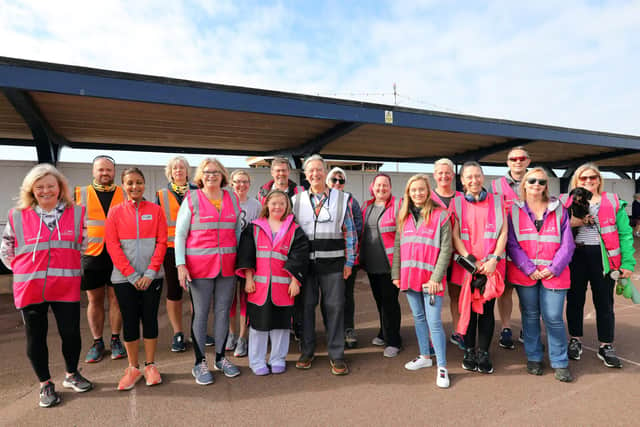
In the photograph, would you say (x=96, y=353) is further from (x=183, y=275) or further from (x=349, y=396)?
(x=349, y=396)

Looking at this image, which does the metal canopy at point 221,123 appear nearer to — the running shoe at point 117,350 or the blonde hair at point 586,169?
the running shoe at point 117,350

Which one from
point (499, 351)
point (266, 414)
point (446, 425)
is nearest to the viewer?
point (446, 425)

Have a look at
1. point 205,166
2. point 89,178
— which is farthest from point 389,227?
point 89,178

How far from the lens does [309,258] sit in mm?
3191

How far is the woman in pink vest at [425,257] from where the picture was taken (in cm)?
299

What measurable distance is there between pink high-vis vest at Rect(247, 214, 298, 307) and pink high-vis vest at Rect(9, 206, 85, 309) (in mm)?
1489

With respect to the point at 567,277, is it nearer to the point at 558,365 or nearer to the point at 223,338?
the point at 558,365

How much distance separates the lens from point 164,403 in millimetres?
2717

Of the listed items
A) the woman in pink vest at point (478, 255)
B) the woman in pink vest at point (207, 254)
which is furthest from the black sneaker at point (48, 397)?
the woman in pink vest at point (478, 255)

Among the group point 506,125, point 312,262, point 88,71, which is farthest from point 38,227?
point 506,125

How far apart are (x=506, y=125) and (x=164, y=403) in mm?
11063

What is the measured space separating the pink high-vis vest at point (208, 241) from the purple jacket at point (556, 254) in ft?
8.42

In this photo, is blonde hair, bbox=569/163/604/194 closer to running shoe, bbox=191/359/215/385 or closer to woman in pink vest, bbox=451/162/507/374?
woman in pink vest, bbox=451/162/507/374

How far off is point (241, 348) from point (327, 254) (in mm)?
1444
